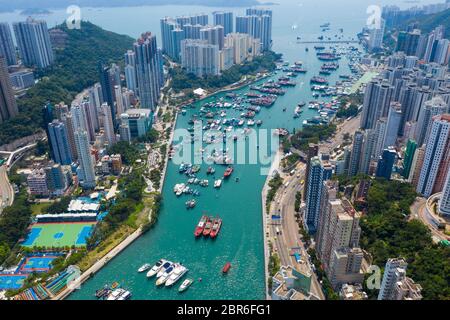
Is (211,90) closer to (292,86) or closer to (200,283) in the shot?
(292,86)

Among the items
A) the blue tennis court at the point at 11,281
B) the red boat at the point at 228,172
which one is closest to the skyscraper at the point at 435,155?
the red boat at the point at 228,172

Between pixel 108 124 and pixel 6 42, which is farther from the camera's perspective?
pixel 6 42

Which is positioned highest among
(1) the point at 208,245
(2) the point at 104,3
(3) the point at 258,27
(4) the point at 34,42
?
(2) the point at 104,3

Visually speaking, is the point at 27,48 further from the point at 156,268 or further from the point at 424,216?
the point at 424,216

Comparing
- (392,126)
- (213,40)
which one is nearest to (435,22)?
(213,40)

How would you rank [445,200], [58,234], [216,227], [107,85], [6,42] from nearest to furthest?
[445,200] < [58,234] < [216,227] < [107,85] < [6,42]

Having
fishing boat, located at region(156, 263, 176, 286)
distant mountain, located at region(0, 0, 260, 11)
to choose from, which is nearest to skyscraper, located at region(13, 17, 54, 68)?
distant mountain, located at region(0, 0, 260, 11)
